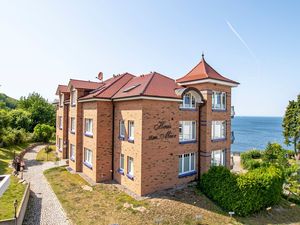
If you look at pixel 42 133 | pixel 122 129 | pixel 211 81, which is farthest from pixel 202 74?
pixel 42 133

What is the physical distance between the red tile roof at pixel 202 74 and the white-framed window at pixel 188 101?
5.90ft

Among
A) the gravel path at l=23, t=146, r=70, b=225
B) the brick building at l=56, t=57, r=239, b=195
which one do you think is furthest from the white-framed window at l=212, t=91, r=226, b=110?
the gravel path at l=23, t=146, r=70, b=225

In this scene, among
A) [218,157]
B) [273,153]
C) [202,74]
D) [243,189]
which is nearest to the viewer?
[243,189]

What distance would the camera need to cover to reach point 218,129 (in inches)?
885

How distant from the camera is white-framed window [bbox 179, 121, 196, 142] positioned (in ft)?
65.2

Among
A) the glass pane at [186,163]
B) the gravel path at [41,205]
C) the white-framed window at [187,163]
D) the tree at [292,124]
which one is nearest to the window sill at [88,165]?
the gravel path at [41,205]

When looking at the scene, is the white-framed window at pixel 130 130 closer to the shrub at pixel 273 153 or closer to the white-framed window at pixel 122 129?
A: the white-framed window at pixel 122 129

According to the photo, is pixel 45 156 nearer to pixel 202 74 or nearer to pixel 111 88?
pixel 111 88

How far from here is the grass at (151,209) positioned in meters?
13.9

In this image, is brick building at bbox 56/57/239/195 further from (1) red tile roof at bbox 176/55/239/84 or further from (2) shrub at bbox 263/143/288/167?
(2) shrub at bbox 263/143/288/167

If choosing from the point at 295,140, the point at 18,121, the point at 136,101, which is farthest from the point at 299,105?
the point at 18,121

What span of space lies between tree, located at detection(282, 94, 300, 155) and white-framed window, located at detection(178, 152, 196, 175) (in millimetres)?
35720

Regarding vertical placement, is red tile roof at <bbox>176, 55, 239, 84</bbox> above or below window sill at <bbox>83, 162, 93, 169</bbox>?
above

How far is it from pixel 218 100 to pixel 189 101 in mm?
3745
